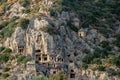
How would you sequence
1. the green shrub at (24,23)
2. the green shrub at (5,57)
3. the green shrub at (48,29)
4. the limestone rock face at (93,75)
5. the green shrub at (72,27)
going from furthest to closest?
the green shrub at (72,27) → the green shrub at (24,23) → the green shrub at (48,29) → the green shrub at (5,57) → the limestone rock face at (93,75)

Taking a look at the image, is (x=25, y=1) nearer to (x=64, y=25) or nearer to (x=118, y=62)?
(x=64, y=25)

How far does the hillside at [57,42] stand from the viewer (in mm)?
113312

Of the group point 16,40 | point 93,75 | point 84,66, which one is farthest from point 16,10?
point 93,75

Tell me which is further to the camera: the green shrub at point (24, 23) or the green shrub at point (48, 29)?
the green shrub at point (24, 23)

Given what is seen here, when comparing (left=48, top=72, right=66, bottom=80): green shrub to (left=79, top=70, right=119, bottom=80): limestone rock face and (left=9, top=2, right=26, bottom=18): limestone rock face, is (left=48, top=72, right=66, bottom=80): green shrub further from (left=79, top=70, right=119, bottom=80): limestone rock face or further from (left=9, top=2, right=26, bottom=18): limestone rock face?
(left=9, top=2, right=26, bottom=18): limestone rock face

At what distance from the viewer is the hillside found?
372 ft

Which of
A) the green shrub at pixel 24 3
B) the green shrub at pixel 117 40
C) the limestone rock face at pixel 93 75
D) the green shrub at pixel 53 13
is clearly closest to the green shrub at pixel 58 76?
the limestone rock face at pixel 93 75

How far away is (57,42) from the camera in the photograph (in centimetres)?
11781

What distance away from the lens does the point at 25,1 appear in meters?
134

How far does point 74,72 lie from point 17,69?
11772 mm

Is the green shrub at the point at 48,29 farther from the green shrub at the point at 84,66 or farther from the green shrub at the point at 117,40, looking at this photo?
the green shrub at the point at 117,40

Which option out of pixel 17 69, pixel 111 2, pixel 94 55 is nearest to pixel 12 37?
pixel 17 69

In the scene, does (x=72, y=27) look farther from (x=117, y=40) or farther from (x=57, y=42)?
(x=117, y=40)

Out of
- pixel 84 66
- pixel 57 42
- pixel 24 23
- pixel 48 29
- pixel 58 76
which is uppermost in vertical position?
pixel 24 23
